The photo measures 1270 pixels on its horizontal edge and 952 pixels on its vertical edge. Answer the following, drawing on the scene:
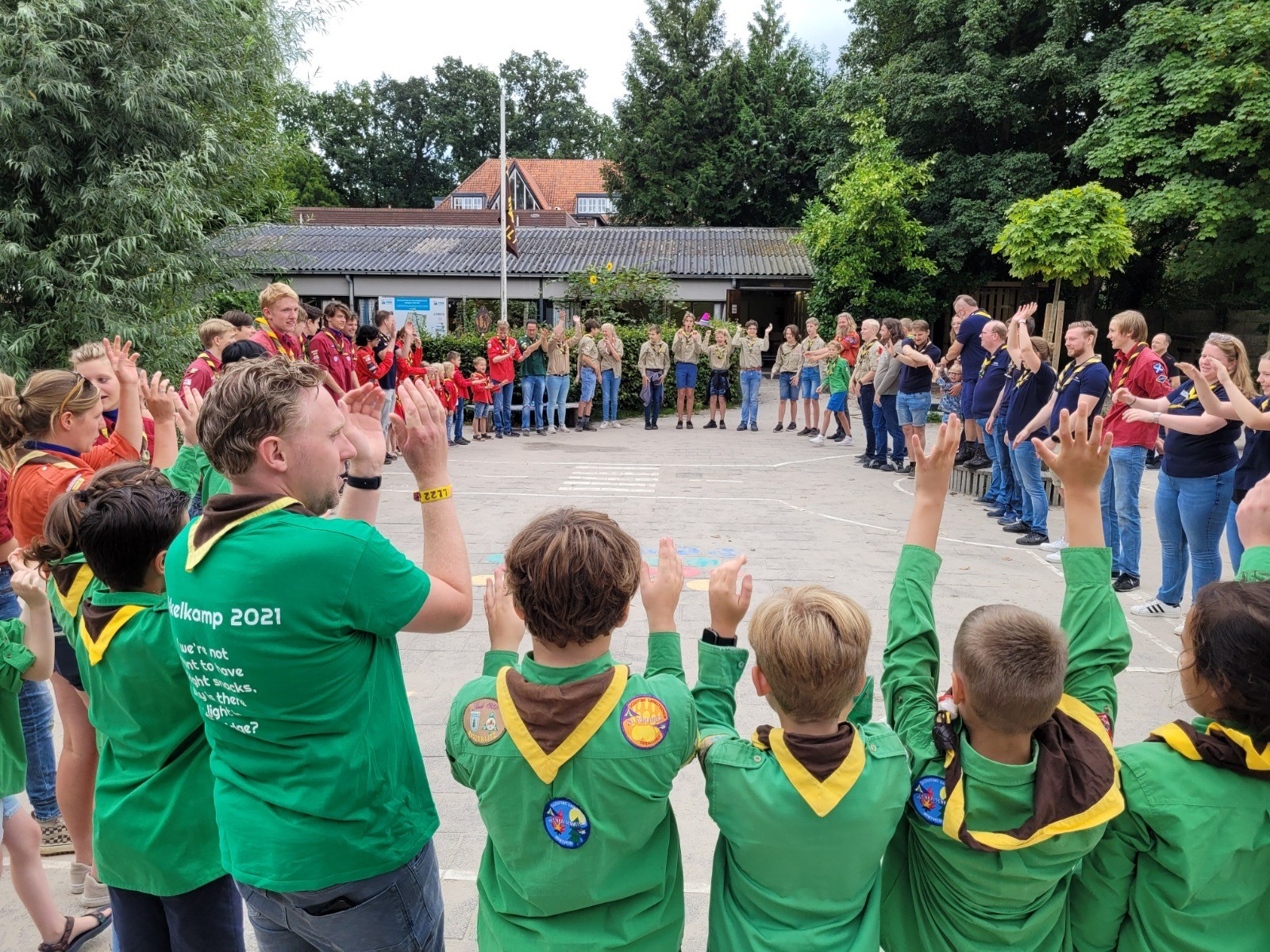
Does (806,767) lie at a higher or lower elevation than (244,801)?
higher

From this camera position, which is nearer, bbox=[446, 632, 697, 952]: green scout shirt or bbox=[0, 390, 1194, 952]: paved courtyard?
bbox=[446, 632, 697, 952]: green scout shirt

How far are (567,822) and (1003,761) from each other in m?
0.91

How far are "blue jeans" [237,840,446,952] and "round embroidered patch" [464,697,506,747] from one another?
0.40m

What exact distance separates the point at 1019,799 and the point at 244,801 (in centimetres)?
157

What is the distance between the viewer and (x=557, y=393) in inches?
593

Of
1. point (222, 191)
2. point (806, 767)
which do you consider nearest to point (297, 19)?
point (222, 191)

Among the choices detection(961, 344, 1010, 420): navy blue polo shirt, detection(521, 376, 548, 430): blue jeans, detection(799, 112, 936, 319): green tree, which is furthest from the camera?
detection(799, 112, 936, 319): green tree

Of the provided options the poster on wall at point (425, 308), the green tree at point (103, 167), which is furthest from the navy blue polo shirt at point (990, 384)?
the poster on wall at point (425, 308)

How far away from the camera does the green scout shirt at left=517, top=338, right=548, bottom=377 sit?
Answer: 14398 millimetres

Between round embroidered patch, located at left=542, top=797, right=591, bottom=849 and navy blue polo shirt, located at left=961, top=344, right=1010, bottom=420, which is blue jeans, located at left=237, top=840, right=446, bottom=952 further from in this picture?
navy blue polo shirt, located at left=961, top=344, right=1010, bottom=420

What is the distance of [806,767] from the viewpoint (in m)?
1.75

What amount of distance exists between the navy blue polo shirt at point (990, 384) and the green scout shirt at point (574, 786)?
836cm

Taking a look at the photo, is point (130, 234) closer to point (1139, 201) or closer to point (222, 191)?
point (222, 191)

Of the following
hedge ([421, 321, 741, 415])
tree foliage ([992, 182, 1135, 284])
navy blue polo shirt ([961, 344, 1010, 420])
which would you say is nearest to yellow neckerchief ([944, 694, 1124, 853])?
navy blue polo shirt ([961, 344, 1010, 420])
